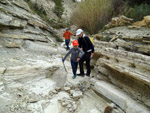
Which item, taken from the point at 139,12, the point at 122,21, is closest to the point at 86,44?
the point at 122,21

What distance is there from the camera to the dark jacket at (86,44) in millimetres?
3533

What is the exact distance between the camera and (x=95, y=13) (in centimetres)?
852

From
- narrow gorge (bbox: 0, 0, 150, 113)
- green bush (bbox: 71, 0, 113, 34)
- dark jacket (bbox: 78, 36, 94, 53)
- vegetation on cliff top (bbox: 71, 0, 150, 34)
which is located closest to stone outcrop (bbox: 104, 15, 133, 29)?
narrow gorge (bbox: 0, 0, 150, 113)

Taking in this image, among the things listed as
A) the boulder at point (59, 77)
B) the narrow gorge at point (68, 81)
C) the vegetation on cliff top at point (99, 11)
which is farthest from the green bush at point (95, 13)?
the boulder at point (59, 77)

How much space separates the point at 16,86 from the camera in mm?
2873

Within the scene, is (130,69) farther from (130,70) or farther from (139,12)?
(139,12)

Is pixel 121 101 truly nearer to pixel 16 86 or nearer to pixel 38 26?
pixel 16 86

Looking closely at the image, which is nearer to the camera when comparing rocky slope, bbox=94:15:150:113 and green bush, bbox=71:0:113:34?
rocky slope, bbox=94:15:150:113

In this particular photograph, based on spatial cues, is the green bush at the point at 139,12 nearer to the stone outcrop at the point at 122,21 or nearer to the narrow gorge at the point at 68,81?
the stone outcrop at the point at 122,21

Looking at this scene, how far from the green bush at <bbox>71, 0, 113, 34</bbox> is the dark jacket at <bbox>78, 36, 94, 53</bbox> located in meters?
5.58

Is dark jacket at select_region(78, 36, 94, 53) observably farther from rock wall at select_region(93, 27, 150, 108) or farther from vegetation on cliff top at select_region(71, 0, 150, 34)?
vegetation on cliff top at select_region(71, 0, 150, 34)

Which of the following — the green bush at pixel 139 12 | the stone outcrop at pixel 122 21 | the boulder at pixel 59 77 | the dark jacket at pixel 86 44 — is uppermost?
the green bush at pixel 139 12

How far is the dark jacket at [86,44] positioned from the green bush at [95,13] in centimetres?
558

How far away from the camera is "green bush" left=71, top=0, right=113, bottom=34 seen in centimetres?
835
